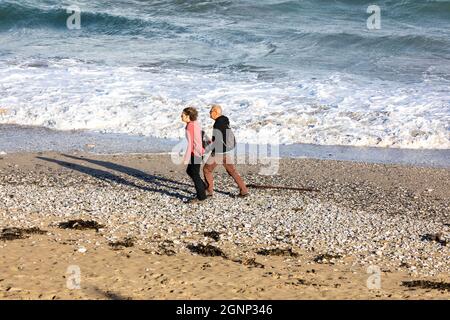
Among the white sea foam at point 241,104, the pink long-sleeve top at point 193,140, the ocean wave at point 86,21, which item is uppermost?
the ocean wave at point 86,21

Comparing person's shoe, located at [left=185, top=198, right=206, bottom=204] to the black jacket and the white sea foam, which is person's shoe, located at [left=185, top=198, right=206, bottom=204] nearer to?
the black jacket

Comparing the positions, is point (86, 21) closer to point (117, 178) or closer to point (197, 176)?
point (117, 178)

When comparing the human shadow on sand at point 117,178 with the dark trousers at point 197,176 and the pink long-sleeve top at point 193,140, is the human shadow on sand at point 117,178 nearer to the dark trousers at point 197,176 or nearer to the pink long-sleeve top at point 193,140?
the dark trousers at point 197,176

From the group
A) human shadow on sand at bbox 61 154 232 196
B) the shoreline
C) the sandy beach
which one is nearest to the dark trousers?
the sandy beach

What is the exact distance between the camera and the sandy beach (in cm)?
812

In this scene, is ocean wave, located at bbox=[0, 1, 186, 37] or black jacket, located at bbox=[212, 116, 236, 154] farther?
ocean wave, located at bbox=[0, 1, 186, 37]

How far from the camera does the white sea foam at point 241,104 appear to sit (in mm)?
17094

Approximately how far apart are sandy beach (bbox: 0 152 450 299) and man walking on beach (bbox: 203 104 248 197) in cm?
28

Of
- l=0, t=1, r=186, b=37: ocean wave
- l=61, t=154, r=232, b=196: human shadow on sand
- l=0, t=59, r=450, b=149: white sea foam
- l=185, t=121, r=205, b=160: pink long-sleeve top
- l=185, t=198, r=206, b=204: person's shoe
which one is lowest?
l=61, t=154, r=232, b=196: human shadow on sand

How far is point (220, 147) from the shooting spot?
1196 cm

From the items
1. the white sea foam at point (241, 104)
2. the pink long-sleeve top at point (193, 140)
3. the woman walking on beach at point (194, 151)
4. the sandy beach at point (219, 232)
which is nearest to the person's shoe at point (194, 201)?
the woman walking on beach at point (194, 151)

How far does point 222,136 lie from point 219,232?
2084 mm

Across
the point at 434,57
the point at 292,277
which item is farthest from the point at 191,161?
the point at 434,57

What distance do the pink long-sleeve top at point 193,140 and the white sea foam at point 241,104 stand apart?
4.89 m
